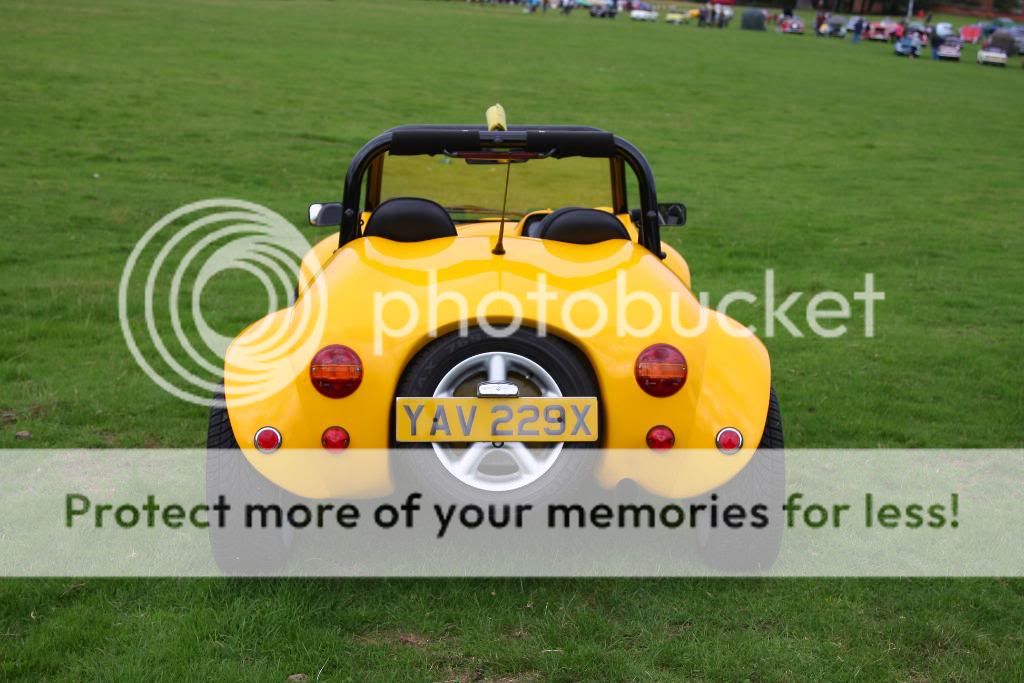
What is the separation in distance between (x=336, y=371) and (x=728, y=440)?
59.2 inches

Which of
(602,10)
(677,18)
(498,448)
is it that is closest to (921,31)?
(677,18)

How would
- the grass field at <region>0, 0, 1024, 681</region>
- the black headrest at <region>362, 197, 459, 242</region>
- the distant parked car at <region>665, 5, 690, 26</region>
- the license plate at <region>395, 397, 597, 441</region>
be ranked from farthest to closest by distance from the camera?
the distant parked car at <region>665, 5, 690, 26</region>
the black headrest at <region>362, 197, 459, 242</region>
the license plate at <region>395, 397, 597, 441</region>
the grass field at <region>0, 0, 1024, 681</region>

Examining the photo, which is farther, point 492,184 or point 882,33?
point 882,33

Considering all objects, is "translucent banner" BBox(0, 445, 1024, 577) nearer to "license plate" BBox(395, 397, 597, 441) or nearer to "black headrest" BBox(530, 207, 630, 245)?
"license plate" BBox(395, 397, 597, 441)

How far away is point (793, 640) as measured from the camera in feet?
12.9

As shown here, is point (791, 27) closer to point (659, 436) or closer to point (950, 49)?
point (950, 49)

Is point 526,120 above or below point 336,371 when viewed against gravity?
below

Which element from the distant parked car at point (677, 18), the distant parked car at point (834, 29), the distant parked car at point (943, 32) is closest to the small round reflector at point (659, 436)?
the distant parked car at point (943, 32)

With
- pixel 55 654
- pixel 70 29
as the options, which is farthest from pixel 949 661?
pixel 70 29

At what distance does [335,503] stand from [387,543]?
0.28 m

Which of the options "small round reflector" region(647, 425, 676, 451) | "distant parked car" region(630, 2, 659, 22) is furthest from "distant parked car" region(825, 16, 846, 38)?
"small round reflector" region(647, 425, 676, 451)

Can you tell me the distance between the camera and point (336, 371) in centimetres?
404

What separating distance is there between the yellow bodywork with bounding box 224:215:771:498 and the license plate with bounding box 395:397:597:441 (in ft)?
0.44

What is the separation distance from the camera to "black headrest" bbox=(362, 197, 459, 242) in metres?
4.85
